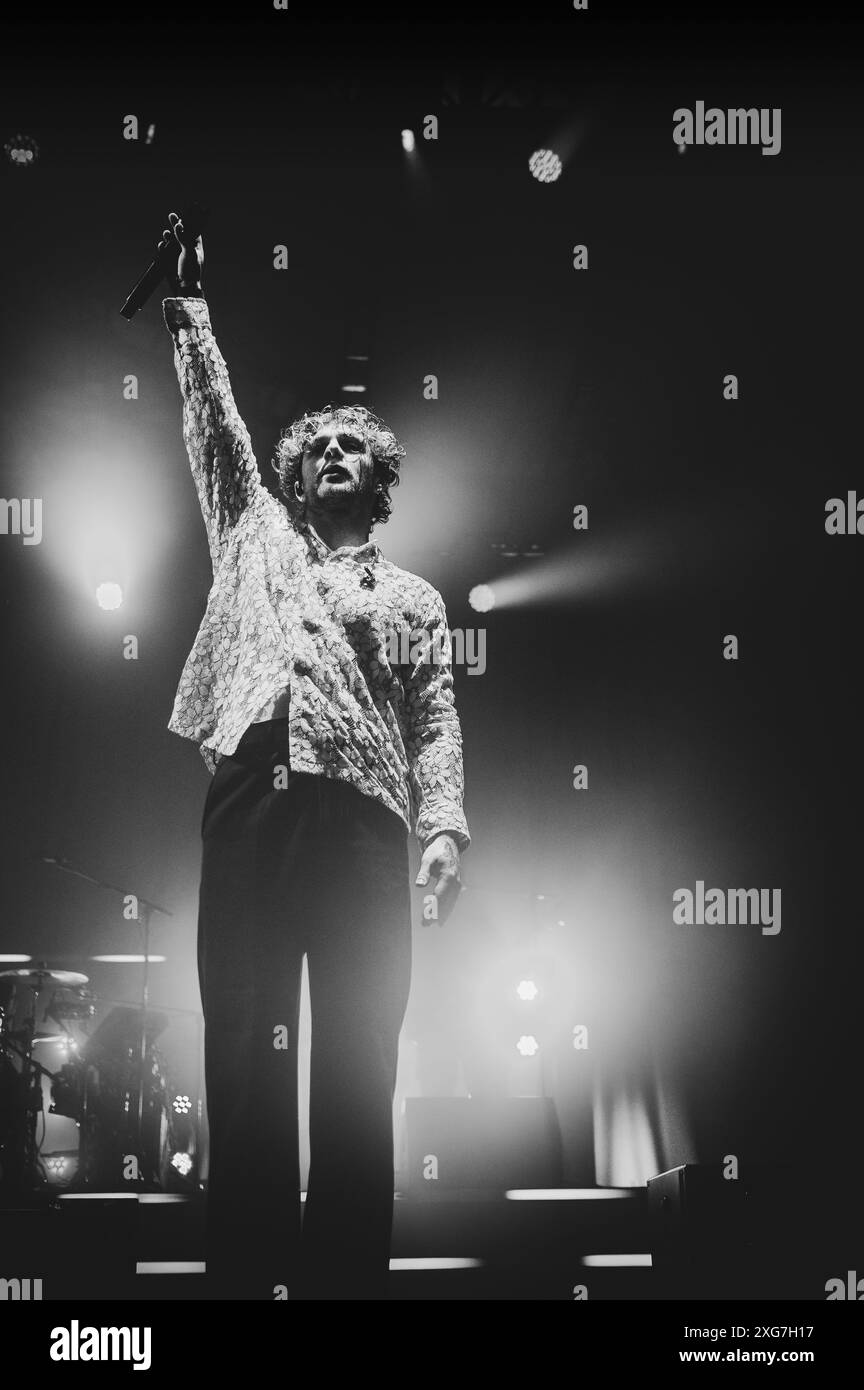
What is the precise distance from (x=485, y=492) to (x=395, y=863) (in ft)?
7.56

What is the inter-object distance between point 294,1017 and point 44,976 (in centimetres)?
340

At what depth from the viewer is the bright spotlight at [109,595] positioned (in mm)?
3964

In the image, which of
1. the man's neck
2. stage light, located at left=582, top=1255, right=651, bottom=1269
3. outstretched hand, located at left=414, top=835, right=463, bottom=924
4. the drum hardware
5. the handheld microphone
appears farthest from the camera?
the drum hardware

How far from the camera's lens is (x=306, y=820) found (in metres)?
1.68

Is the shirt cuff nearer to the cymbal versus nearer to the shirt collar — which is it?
the shirt collar

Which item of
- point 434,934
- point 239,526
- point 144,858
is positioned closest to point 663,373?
point 239,526

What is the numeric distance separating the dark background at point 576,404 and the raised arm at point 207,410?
1.09 m

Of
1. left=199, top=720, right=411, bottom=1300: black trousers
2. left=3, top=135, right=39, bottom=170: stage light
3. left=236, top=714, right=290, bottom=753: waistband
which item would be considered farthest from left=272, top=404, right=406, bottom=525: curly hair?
left=3, top=135, right=39, bottom=170: stage light

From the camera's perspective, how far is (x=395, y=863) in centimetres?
175

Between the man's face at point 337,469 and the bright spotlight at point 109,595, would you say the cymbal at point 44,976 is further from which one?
the man's face at point 337,469

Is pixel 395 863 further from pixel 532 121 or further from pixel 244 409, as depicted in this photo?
pixel 244 409

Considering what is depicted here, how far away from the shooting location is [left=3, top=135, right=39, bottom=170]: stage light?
2.93m

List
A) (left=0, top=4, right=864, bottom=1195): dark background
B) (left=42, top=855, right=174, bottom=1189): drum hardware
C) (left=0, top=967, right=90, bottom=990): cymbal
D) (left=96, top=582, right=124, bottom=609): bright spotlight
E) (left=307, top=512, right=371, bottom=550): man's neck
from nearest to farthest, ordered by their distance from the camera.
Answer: (left=307, top=512, right=371, bottom=550): man's neck < (left=0, top=4, right=864, bottom=1195): dark background < (left=96, top=582, right=124, bottom=609): bright spotlight < (left=42, top=855, right=174, bottom=1189): drum hardware < (left=0, top=967, right=90, bottom=990): cymbal

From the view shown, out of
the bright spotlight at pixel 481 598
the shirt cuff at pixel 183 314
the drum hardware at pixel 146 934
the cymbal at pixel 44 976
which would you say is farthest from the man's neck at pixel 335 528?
the cymbal at pixel 44 976
